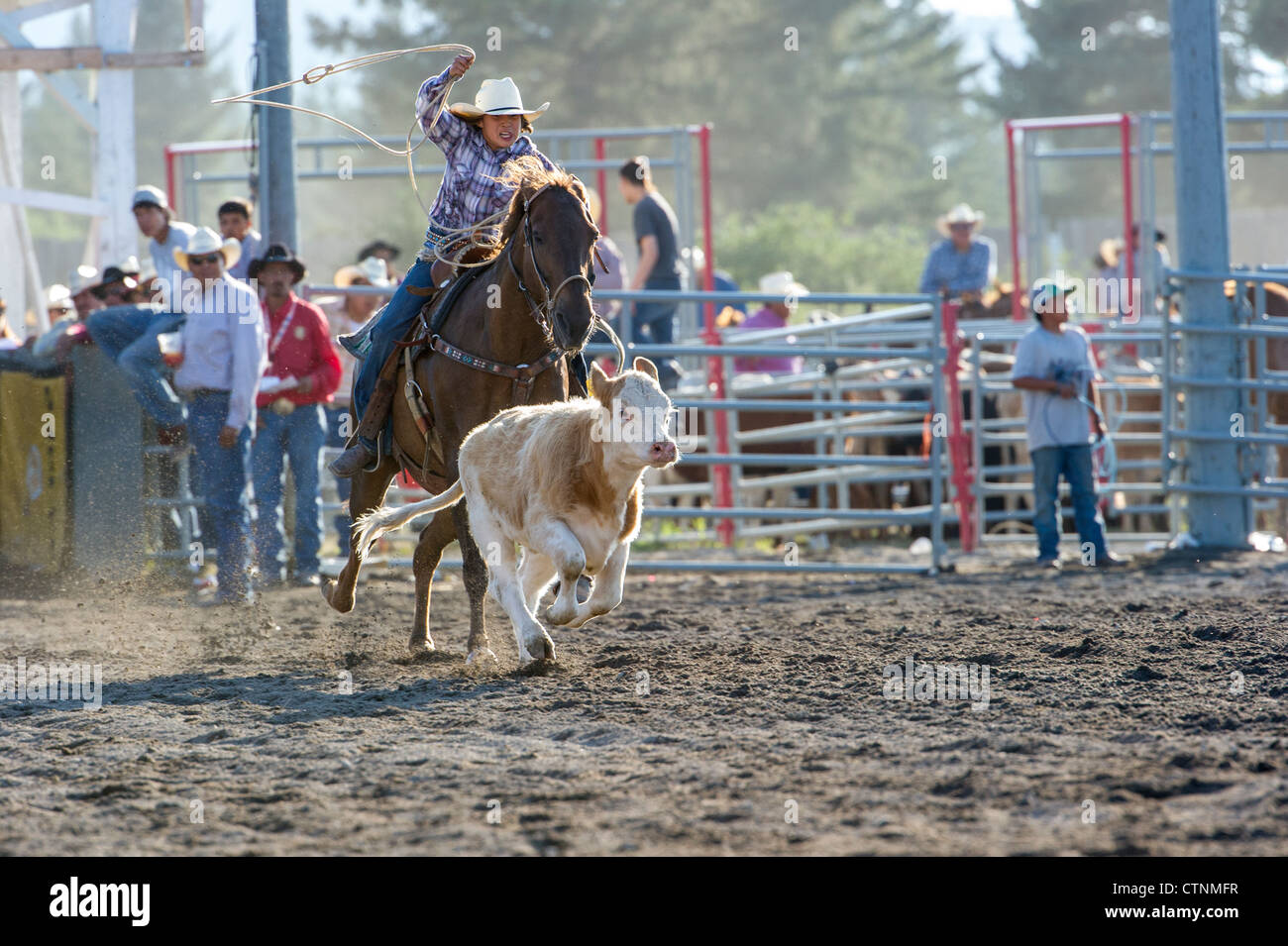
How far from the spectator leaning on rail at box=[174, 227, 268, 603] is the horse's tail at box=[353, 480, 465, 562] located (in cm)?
237

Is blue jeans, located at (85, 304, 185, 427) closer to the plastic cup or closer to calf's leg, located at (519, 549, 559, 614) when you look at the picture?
the plastic cup

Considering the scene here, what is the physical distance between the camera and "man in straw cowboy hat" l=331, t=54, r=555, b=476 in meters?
6.86

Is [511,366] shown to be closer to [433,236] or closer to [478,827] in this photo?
[433,236]

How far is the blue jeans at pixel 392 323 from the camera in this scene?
7.09 meters

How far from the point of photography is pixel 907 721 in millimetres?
5004

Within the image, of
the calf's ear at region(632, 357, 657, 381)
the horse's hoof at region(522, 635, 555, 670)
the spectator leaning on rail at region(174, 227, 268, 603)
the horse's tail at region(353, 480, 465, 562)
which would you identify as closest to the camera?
the calf's ear at region(632, 357, 657, 381)

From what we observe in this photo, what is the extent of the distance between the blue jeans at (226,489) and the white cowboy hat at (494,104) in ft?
10.5

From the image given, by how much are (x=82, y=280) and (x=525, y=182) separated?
5923 millimetres

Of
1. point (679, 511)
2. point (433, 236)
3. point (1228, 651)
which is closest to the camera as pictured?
point (1228, 651)

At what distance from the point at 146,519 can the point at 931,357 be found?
5.25 m

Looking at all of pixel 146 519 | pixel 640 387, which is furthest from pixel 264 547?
pixel 640 387

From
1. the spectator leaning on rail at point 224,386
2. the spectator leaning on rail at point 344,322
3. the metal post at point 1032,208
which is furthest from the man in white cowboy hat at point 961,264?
the spectator leaning on rail at point 224,386

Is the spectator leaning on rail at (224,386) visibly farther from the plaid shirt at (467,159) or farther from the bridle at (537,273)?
the bridle at (537,273)

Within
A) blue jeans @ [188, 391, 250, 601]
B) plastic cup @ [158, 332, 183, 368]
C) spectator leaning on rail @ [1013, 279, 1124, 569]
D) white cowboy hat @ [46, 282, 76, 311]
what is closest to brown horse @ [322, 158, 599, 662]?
blue jeans @ [188, 391, 250, 601]
